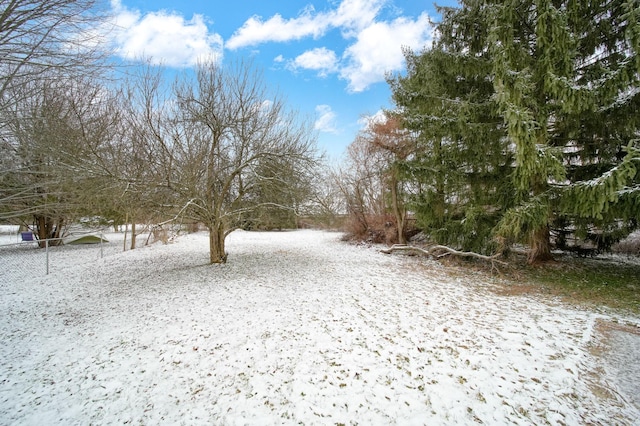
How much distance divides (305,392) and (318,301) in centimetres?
249

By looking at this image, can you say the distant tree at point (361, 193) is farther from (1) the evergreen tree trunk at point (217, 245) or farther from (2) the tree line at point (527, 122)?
(1) the evergreen tree trunk at point (217, 245)

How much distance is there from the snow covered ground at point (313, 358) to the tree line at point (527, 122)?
226cm

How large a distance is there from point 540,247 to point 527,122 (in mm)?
4426

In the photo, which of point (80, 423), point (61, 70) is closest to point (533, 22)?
point (61, 70)

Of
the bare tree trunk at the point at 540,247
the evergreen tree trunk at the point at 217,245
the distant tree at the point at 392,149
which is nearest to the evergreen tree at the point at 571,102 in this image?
the bare tree trunk at the point at 540,247

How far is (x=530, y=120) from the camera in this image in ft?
16.7

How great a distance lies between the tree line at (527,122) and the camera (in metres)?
5.00

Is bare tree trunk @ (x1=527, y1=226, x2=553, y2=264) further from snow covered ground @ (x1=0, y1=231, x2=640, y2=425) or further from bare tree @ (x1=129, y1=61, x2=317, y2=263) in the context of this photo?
bare tree @ (x1=129, y1=61, x2=317, y2=263)

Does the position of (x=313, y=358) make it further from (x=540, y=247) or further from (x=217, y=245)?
(x=540, y=247)

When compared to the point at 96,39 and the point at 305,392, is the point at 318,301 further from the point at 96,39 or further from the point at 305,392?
the point at 96,39

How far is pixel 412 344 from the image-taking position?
359 centimetres

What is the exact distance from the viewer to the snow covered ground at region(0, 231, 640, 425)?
2.54 metres

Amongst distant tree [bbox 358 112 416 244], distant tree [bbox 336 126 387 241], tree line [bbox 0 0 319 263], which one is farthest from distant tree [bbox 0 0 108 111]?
distant tree [bbox 336 126 387 241]

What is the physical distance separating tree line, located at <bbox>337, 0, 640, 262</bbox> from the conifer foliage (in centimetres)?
3
